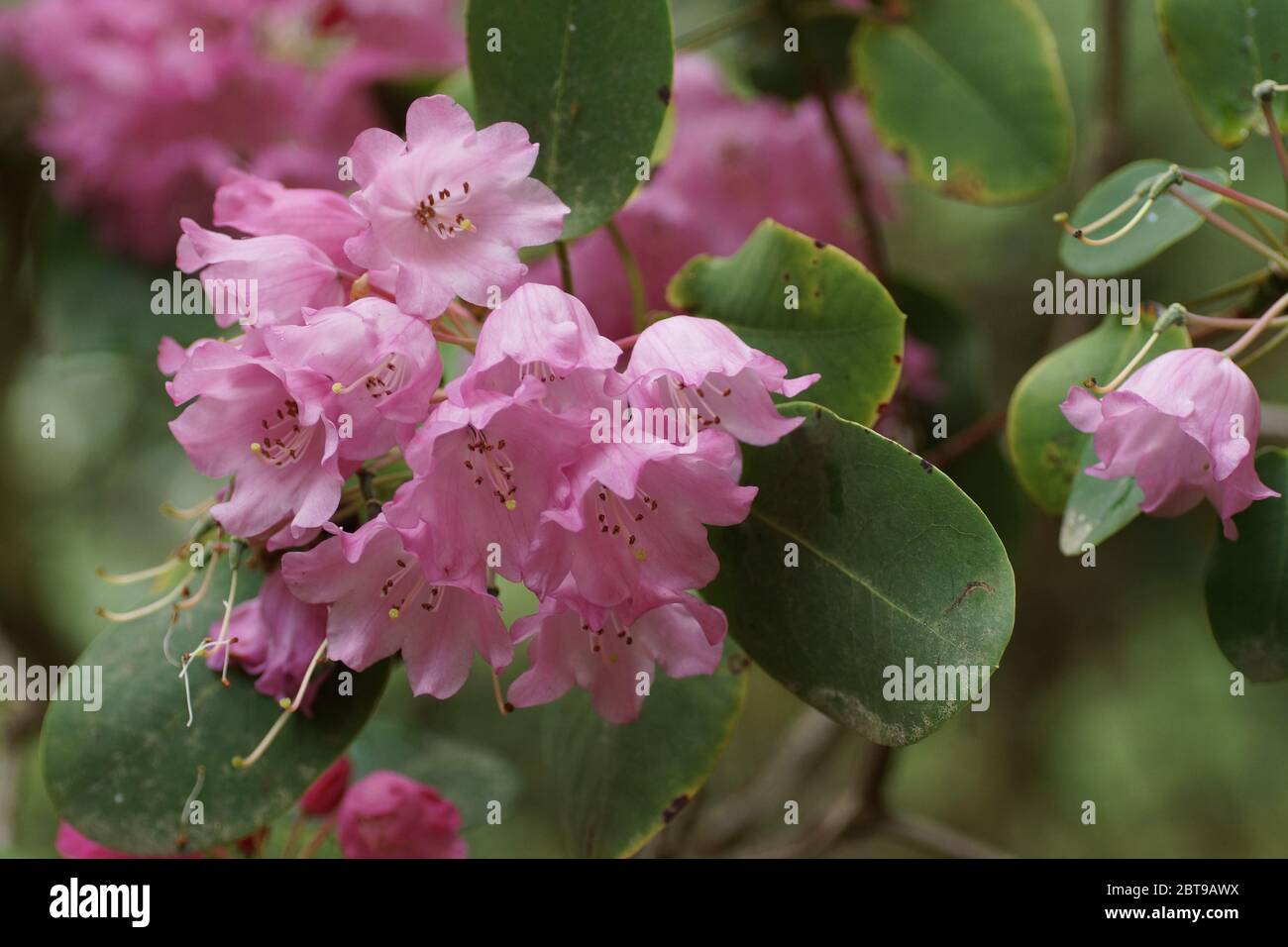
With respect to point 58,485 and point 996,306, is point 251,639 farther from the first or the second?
point 996,306

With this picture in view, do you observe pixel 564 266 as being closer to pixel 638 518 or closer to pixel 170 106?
pixel 638 518

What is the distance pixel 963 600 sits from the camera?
644 millimetres

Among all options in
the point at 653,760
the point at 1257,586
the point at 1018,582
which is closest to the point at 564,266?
the point at 653,760

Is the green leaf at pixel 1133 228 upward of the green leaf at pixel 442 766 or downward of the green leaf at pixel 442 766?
upward

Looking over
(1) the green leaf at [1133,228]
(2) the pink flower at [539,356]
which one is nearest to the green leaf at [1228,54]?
(1) the green leaf at [1133,228]

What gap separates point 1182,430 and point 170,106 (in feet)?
3.68

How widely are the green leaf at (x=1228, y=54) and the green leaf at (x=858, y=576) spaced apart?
404 millimetres

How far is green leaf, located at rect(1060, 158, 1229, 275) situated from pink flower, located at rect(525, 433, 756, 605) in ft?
1.18

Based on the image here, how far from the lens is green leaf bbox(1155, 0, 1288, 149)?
0.83 m

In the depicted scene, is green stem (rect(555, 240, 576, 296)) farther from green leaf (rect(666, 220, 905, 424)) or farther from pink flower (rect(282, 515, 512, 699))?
pink flower (rect(282, 515, 512, 699))

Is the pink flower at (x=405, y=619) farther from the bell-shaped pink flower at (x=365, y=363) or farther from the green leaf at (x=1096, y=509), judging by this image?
the green leaf at (x=1096, y=509)

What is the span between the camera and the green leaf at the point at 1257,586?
74 centimetres

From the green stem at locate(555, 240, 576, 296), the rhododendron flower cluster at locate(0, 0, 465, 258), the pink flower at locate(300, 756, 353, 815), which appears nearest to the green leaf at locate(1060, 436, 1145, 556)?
the green stem at locate(555, 240, 576, 296)
